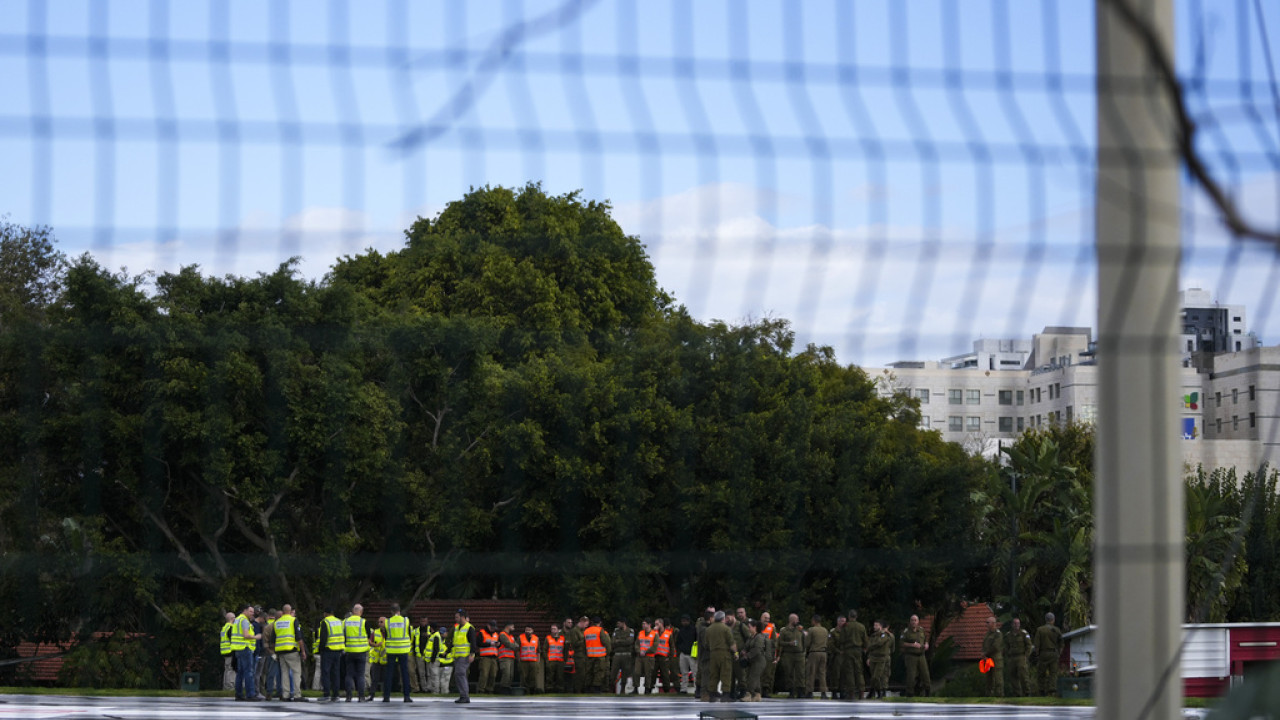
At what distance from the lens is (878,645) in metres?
25.9

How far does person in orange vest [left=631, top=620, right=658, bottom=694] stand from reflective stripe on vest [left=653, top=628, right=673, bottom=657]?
4.8 inches

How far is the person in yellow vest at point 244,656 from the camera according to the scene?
22672 mm

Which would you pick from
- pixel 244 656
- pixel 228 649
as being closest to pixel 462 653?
pixel 244 656

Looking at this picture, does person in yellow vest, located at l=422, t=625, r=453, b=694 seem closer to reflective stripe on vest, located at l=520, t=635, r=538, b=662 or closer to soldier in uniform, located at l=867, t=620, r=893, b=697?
reflective stripe on vest, located at l=520, t=635, r=538, b=662

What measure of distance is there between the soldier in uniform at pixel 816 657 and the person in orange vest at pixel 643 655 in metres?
3.20

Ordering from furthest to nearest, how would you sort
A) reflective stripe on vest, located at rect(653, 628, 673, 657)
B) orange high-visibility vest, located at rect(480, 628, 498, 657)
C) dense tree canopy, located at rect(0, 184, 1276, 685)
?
A: reflective stripe on vest, located at rect(653, 628, 673, 657)
orange high-visibility vest, located at rect(480, 628, 498, 657)
dense tree canopy, located at rect(0, 184, 1276, 685)

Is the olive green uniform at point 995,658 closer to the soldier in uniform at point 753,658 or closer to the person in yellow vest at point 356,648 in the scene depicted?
the soldier in uniform at point 753,658

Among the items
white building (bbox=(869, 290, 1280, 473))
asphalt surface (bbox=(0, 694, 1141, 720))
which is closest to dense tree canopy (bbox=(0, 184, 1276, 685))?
asphalt surface (bbox=(0, 694, 1141, 720))

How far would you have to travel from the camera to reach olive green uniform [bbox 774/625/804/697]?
25.5 m

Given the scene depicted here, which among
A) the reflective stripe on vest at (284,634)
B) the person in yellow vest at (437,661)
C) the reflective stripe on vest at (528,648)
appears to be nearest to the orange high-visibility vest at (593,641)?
the reflective stripe on vest at (528,648)

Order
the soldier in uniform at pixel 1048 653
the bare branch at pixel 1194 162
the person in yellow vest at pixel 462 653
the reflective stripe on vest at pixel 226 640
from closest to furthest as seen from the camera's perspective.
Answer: the bare branch at pixel 1194 162 → the reflective stripe on vest at pixel 226 640 → the person in yellow vest at pixel 462 653 → the soldier in uniform at pixel 1048 653

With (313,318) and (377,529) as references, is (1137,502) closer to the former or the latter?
(313,318)

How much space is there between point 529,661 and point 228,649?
7.34 m

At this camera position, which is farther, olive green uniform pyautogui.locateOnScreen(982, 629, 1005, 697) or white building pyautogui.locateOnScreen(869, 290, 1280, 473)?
white building pyautogui.locateOnScreen(869, 290, 1280, 473)
